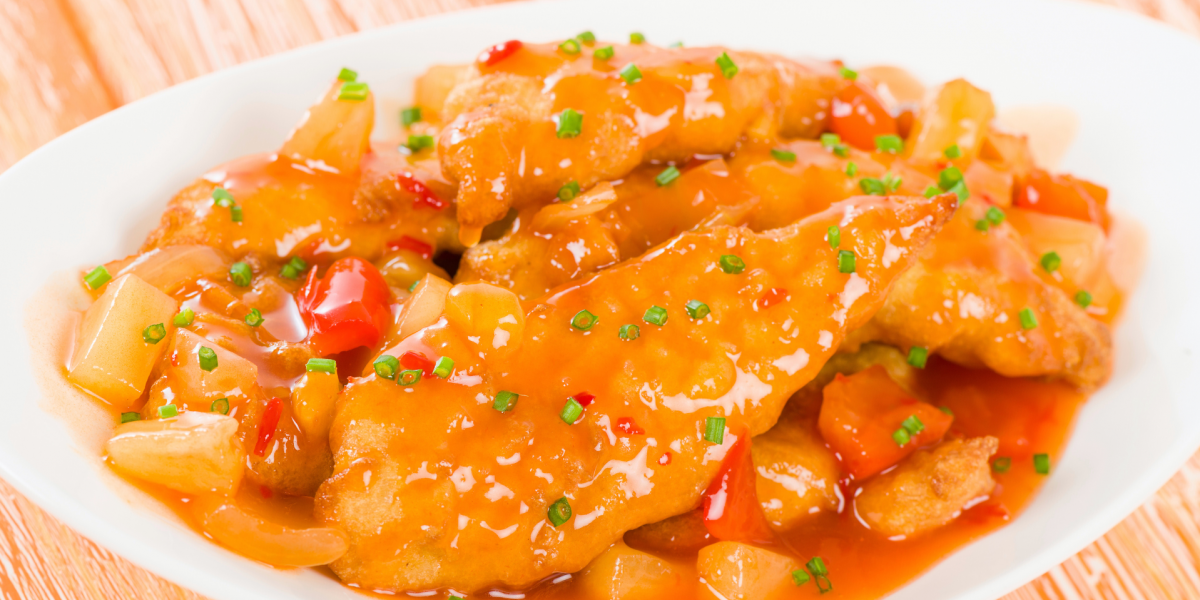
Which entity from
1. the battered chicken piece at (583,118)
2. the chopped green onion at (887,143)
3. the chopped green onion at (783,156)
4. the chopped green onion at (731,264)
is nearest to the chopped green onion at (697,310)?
the chopped green onion at (731,264)

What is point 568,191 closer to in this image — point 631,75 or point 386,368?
point 631,75

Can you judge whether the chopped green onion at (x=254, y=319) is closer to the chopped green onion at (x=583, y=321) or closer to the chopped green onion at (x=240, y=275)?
the chopped green onion at (x=240, y=275)

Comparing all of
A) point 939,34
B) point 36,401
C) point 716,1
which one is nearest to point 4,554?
point 36,401

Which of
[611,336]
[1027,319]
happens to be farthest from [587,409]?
[1027,319]

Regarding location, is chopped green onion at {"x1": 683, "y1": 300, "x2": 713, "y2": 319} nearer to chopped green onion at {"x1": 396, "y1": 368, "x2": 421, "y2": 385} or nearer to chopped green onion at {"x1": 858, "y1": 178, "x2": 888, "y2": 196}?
chopped green onion at {"x1": 396, "y1": 368, "x2": 421, "y2": 385}

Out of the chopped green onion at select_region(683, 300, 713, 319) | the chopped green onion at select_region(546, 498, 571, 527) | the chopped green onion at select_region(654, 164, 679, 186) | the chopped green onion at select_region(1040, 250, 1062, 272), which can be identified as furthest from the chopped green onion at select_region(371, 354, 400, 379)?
the chopped green onion at select_region(1040, 250, 1062, 272)
